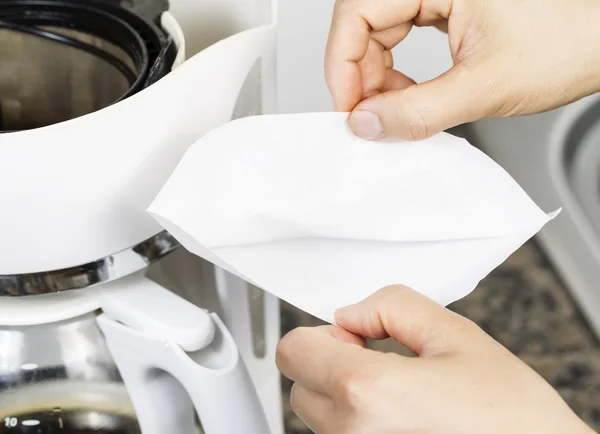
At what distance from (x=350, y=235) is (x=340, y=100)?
8 cm

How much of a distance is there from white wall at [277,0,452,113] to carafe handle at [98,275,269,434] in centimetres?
34

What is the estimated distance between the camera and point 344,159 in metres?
0.33

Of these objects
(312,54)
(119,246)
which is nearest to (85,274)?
(119,246)

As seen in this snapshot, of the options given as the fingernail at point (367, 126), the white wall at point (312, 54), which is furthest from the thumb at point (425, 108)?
the white wall at point (312, 54)

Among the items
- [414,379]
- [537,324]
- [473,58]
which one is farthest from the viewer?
[537,324]

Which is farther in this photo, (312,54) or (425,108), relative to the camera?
(312,54)

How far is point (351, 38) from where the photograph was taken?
0.40 m

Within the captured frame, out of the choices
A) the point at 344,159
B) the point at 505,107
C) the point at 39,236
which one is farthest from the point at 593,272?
the point at 39,236

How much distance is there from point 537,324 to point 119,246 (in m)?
0.40

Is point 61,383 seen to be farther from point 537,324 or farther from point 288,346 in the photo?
point 537,324

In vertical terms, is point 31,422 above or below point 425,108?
below

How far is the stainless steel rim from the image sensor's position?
0.31 meters

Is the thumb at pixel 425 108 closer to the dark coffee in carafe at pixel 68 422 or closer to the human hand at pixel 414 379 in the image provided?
the human hand at pixel 414 379

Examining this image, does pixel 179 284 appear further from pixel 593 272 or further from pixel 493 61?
pixel 593 272
